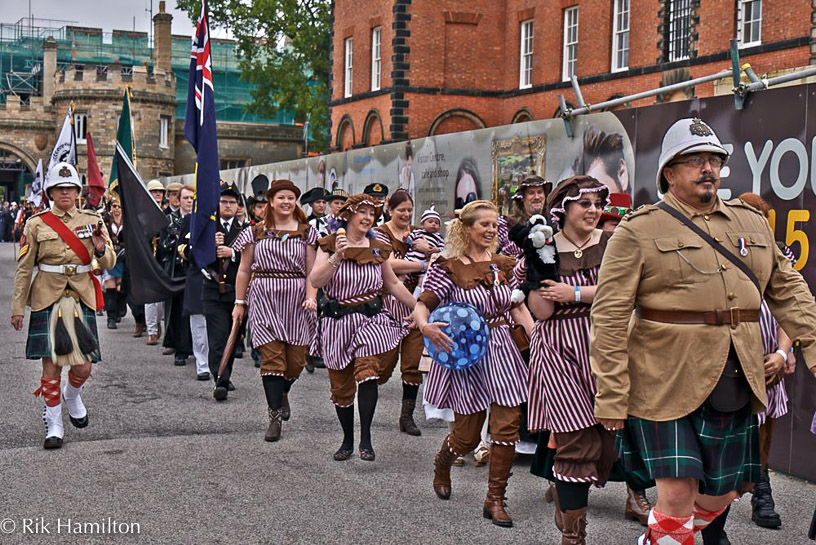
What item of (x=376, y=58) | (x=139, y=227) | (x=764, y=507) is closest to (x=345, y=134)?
(x=376, y=58)

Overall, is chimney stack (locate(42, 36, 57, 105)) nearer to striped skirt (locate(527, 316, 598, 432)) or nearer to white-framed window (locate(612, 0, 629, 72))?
white-framed window (locate(612, 0, 629, 72))

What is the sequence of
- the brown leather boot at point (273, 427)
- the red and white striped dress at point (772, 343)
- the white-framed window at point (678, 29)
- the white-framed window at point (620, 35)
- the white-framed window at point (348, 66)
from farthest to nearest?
the white-framed window at point (348, 66) → the white-framed window at point (620, 35) → the white-framed window at point (678, 29) → the brown leather boot at point (273, 427) → the red and white striped dress at point (772, 343)

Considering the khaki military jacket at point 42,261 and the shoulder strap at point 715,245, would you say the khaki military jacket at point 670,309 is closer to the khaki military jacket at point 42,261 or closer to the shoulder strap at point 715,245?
the shoulder strap at point 715,245

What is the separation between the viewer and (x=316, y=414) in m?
9.62

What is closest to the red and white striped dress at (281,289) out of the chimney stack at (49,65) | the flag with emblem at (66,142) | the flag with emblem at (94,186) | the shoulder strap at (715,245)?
the shoulder strap at (715,245)

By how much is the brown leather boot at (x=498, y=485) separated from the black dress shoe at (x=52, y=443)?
347 centimetres

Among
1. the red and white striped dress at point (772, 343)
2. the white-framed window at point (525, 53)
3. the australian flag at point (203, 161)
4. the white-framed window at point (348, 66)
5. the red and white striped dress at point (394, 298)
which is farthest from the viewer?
the white-framed window at point (348, 66)

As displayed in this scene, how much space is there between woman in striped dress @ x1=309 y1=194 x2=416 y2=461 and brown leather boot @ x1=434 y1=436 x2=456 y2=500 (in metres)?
1.19

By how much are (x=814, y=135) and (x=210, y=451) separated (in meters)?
4.78

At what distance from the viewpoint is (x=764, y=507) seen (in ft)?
20.6

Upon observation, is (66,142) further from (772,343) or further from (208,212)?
(772,343)

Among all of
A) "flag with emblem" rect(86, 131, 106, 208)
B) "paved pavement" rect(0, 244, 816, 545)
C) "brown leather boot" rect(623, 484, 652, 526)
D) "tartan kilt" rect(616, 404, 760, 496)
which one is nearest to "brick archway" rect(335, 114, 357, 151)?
"flag with emblem" rect(86, 131, 106, 208)

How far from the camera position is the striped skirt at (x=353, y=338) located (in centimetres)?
792

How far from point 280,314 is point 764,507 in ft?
13.7
